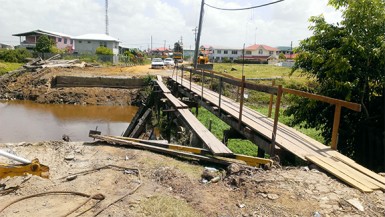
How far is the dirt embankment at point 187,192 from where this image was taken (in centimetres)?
384

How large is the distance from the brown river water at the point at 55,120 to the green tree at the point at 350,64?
1044cm

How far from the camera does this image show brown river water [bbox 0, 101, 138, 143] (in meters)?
16.2

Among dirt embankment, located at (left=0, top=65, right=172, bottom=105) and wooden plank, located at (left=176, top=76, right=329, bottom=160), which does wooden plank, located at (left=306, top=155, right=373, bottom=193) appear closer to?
wooden plank, located at (left=176, top=76, right=329, bottom=160)

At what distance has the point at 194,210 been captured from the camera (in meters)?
3.90

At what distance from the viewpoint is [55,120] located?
20266 millimetres

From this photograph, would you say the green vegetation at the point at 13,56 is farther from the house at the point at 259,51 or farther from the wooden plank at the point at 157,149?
the house at the point at 259,51

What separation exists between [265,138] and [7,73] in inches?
1177

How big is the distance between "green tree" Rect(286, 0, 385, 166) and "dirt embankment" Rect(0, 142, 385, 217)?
354cm

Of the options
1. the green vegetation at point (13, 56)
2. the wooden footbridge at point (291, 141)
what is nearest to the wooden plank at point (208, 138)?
the wooden footbridge at point (291, 141)

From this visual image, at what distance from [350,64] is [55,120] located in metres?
17.6

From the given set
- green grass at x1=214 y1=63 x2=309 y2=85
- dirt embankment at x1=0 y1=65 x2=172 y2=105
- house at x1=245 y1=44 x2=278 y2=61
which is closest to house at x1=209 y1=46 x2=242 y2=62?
house at x1=245 y1=44 x2=278 y2=61

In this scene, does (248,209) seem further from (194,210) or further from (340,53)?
(340,53)

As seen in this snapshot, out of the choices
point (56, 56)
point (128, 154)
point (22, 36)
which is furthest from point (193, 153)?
point (22, 36)

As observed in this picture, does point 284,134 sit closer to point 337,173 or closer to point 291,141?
point 291,141
